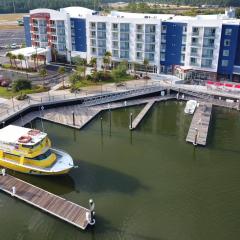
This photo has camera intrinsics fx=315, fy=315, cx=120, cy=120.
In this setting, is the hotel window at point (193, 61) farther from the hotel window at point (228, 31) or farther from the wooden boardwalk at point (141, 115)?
the wooden boardwalk at point (141, 115)

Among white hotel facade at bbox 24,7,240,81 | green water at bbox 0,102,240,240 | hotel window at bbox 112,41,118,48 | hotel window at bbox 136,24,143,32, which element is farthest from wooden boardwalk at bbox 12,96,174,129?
hotel window at bbox 112,41,118,48

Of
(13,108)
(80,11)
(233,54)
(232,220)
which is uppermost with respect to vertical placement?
(80,11)

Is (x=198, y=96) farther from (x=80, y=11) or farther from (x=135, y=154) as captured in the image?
(x=80, y=11)

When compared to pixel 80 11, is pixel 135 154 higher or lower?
lower

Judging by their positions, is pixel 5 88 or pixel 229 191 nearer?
pixel 229 191

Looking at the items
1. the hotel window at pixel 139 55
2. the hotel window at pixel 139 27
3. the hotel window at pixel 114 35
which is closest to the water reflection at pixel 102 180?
the hotel window at pixel 139 55

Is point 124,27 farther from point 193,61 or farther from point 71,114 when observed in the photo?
point 71,114

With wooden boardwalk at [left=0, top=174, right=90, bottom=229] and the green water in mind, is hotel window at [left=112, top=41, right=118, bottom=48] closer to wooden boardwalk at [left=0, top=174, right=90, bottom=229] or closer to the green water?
the green water

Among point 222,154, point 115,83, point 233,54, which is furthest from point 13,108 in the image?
point 233,54
